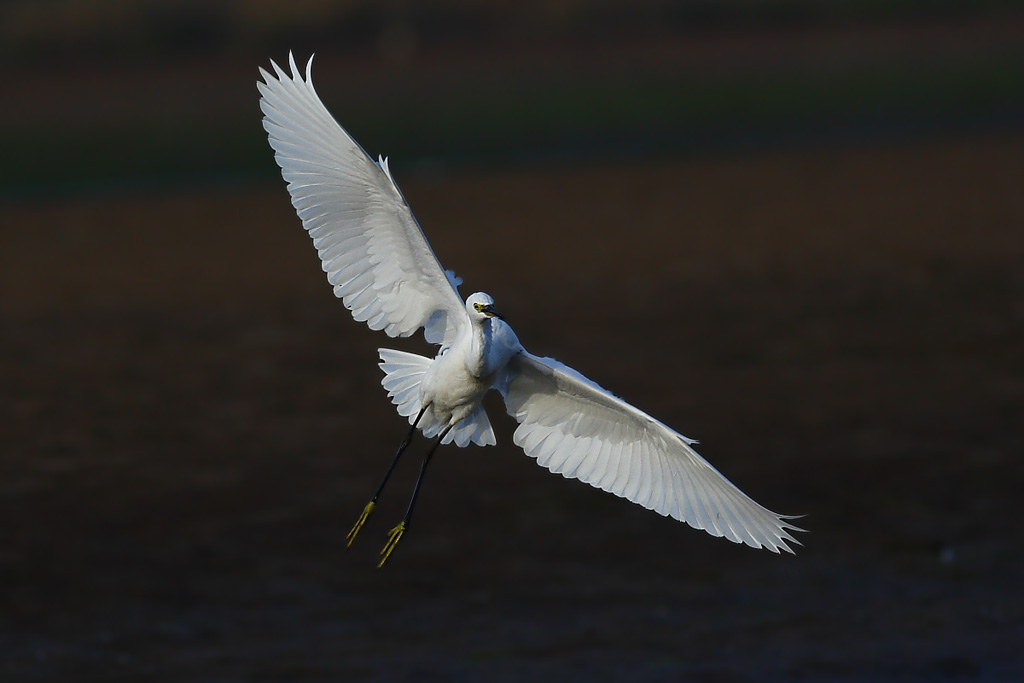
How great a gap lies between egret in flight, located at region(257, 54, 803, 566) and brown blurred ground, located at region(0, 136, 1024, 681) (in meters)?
2.16

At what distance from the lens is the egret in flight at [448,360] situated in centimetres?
730

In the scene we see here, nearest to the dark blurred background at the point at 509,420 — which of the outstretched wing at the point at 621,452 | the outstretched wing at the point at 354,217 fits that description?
the outstretched wing at the point at 621,452

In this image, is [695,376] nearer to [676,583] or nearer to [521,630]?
[676,583]

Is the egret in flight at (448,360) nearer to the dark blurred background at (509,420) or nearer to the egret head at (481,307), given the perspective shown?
the egret head at (481,307)

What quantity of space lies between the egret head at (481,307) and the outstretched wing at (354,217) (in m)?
0.19

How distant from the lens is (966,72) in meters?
28.6

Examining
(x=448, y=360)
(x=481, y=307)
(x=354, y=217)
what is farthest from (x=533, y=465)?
(x=481, y=307)

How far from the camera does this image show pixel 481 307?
7148mm

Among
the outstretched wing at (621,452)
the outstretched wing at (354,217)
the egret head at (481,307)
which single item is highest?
the outstretched wing at (354,217)

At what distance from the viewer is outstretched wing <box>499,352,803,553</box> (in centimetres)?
735

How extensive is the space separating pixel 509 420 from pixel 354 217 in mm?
5458

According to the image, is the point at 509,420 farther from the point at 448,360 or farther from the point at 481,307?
the point at 481,307

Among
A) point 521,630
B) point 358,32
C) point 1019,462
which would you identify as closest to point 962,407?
point 1019,462

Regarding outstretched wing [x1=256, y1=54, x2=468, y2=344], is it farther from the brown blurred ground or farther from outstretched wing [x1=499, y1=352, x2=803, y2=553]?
the brown blurred ground
